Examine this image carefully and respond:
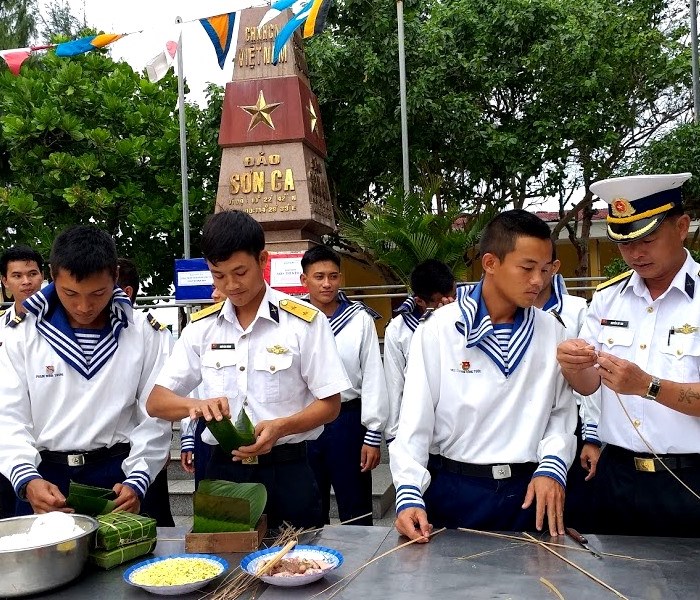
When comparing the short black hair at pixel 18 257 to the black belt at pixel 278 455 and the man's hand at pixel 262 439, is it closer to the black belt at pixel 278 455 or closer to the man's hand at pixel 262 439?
the black belt at pixel 278 455

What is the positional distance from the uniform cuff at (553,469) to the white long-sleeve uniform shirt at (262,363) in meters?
0.70

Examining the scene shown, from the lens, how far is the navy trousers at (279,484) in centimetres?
241

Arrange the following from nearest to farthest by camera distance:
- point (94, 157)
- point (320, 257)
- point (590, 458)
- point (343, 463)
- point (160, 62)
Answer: point (590, 458) → point (343, 463) → point (320, 257) → point (160, 62) → point (94, 157)

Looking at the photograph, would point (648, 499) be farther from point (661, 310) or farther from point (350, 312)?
point (350, 312)

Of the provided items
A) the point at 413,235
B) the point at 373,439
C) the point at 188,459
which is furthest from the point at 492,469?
the point at 413,235

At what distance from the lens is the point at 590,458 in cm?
261

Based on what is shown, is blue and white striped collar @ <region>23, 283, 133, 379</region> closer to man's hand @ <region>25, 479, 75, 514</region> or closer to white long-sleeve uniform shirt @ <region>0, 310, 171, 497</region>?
white long-sleeve uniform shirt @ <region>0, 310, 171, 497</region>

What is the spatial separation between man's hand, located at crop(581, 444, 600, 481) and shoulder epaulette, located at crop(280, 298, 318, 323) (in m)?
1.13

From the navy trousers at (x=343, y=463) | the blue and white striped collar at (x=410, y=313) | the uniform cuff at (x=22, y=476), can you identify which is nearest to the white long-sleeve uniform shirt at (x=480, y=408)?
the uniform cuff at (x=22, y=476)

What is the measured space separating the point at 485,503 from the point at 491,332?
0.52 m

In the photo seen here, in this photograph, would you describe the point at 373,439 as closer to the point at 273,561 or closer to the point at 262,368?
the point at 262,368

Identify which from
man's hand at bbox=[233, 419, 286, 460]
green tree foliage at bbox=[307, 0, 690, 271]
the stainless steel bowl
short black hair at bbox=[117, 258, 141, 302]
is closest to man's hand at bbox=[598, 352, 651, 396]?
man's hand at bbox=[233, 419, 286, 460]

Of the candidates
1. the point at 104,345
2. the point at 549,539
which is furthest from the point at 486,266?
the point at 104,345

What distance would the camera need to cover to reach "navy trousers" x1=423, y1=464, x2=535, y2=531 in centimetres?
211
